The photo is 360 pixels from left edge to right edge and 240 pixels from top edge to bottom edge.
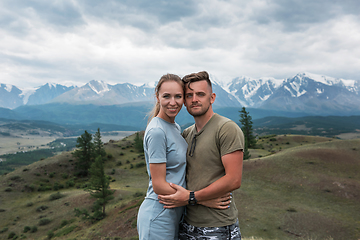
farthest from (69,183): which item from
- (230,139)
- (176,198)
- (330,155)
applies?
(330,155)

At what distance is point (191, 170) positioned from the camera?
3.74m

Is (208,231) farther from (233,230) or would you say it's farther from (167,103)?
(167,103)

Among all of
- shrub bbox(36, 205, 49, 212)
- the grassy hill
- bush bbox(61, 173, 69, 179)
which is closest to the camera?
the grassy hill

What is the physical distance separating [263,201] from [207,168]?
19.5m

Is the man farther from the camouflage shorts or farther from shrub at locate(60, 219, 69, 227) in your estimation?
shrub at locate(60, 219, 69, 227)

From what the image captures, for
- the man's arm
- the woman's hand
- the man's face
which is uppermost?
the man's face

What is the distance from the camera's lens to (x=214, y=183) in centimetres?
338

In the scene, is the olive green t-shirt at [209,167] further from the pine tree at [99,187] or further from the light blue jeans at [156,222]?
the pine tree at [99,187]

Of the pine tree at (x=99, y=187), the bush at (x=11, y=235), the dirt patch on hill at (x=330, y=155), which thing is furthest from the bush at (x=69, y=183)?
the dirt patch on hill at (x=330, y=155)

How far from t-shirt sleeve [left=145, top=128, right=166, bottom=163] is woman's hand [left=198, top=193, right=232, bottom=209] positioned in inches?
44.8

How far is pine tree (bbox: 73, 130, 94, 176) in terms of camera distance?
170 ft

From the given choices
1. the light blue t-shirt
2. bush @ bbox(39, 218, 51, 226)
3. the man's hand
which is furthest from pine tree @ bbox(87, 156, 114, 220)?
the man's hand

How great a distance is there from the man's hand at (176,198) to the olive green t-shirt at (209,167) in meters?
0.32

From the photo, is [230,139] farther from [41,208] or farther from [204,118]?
[41,208]
